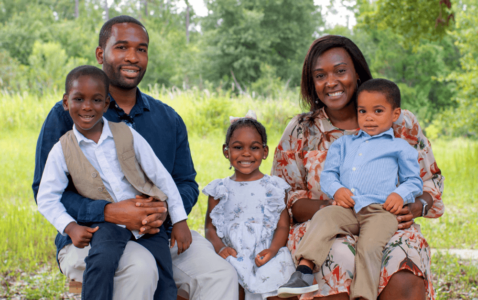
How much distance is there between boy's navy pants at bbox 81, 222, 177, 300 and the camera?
6.44 ft

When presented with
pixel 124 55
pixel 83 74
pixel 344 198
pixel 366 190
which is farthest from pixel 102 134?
pixel 366 190

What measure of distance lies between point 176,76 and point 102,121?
2484cm

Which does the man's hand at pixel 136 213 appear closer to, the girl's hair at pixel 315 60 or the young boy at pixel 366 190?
the young boy at pixel 366 190

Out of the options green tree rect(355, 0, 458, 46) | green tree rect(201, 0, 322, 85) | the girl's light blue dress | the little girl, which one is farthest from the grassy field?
green tree rect(201, 0, 322, 85)

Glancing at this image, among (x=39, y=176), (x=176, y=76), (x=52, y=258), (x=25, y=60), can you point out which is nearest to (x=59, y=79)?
(x=25, y=60)

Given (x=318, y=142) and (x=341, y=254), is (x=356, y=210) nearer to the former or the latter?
(x=341, y=254)

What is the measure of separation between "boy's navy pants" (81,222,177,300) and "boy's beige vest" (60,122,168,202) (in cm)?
20

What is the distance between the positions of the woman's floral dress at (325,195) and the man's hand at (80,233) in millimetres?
1154

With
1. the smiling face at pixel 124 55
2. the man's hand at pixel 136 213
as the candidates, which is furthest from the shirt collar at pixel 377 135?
the smiling face at pixel 124 55

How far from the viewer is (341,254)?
7.43 ft

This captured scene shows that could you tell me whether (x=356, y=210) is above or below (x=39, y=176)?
below

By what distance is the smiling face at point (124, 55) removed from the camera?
8.36 ft

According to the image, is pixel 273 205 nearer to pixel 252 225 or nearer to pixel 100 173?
pixel 252 225

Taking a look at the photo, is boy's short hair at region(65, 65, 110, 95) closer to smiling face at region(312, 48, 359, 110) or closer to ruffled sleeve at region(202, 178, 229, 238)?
ruffled sleeve at region(202, 178, 229, 238)
